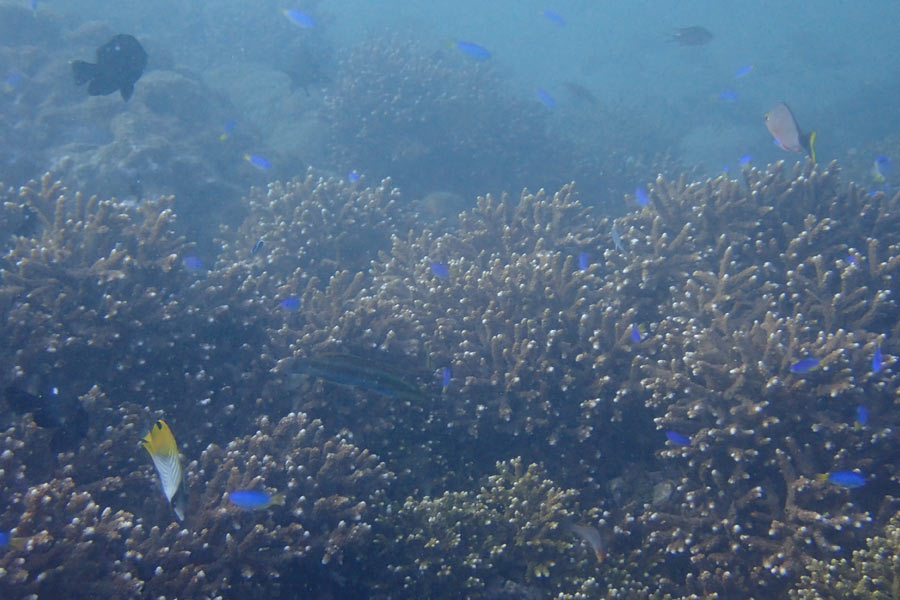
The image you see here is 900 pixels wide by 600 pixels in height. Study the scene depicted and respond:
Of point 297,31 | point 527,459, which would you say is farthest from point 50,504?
point 297,31

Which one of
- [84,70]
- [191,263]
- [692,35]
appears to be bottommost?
[191,263]

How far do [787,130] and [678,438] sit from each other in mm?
3607

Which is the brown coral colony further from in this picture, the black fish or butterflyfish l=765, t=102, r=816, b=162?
the black fish

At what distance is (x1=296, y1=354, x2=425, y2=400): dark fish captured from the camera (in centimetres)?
381

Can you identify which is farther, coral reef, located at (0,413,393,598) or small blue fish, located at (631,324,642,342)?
small blue fish, located at (631,324,642,342)

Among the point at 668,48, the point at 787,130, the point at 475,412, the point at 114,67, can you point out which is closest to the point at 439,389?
the point at 475,412

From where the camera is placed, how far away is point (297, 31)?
18125 mm

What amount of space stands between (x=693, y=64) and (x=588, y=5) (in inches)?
1074

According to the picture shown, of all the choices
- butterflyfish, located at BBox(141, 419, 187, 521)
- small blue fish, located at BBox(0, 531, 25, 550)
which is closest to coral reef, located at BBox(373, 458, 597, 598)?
butterflyfish, located at BBox(141, 419, 187, 521)

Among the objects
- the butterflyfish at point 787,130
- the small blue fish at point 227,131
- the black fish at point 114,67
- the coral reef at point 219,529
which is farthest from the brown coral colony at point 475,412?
the small blue fish at point 227,131

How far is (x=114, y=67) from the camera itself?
257 inches

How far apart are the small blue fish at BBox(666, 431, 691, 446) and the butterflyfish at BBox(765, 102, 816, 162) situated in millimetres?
3382

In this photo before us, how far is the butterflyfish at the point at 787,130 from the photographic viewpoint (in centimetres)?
519

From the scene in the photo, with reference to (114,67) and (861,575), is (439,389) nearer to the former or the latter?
(861,575)
